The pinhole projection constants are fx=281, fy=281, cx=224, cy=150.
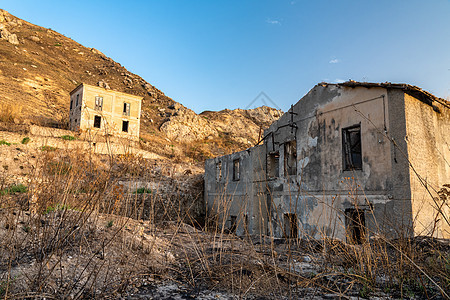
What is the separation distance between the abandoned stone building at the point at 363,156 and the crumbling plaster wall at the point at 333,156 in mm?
28

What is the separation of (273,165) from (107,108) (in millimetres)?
19226

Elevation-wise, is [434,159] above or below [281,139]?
below

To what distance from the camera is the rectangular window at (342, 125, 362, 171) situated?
29.1 feet

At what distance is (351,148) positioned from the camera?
364 inches

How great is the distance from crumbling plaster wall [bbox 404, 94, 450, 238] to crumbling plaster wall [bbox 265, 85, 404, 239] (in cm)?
60

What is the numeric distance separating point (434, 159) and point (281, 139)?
5166mm

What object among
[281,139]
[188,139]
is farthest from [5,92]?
[281,139]

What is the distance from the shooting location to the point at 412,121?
7.84 metres

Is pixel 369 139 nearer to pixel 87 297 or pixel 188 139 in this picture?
pixel 87 297

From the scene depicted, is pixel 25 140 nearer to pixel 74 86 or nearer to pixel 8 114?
pixel 8 114

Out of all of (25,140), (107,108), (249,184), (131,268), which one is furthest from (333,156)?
(107,108)

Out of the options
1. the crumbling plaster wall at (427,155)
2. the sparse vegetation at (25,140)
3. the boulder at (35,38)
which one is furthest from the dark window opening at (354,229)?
the boulder at (35,38)

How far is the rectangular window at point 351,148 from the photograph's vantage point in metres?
8.88

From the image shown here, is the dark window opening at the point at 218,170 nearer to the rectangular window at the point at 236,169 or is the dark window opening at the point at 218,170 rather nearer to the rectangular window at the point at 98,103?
the rectangular window at the point at 236,169
